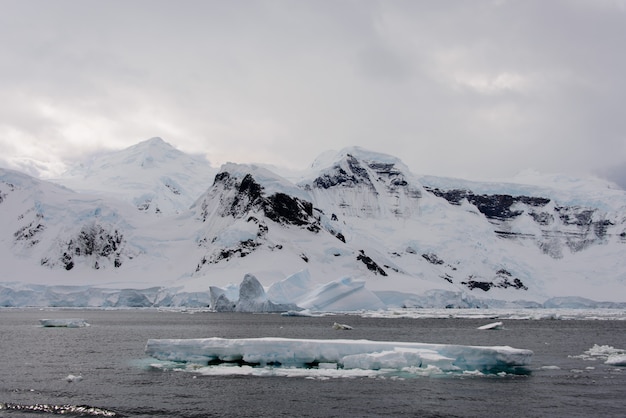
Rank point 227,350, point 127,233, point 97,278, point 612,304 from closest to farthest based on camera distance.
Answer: point 227,350 < point 97,278 < point 127,233 < point 612,304

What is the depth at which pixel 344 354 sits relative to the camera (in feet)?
116

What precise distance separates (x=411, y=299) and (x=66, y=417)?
118614 mm

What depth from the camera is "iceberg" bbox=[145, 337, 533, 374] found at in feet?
112

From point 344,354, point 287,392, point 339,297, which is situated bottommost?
point 339,297

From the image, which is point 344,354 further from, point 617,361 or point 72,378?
point 617,361

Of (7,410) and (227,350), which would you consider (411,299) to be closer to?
(227,350)

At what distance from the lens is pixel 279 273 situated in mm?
136125

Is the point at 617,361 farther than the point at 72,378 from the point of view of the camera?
Yes

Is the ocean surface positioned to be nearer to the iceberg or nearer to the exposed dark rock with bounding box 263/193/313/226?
the iceberg

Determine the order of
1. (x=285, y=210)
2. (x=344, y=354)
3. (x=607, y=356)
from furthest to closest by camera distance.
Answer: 1. (x=285, y=210)
2. (x=607, y=356)
3. (x=344, y=354)

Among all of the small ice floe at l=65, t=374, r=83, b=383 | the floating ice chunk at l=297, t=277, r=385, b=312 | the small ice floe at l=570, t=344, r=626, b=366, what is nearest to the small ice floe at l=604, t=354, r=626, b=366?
the small ice floe at l=570, t=344, r=626, b=366

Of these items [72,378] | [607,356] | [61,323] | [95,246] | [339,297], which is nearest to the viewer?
[72,378]

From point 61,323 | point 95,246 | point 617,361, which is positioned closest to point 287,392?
point 617,361

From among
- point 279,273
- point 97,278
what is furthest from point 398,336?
point 97,278
